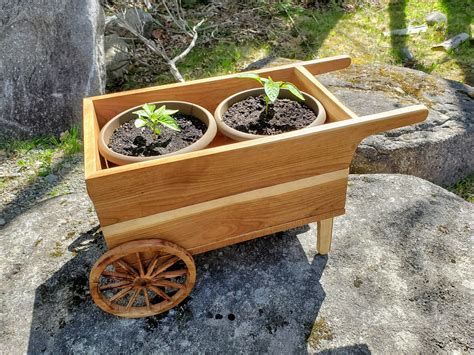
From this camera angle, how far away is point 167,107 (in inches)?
77.9

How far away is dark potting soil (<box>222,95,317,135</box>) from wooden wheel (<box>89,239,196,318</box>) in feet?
2.06

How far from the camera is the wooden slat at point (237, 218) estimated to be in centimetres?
167

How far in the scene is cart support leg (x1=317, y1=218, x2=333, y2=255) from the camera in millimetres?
2051

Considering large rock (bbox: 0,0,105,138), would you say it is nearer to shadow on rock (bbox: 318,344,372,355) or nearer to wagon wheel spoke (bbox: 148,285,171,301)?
wagon wheel spoke (bbox: 148,285,171,301)

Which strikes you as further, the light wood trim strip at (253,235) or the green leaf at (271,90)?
the light wood trim strip at (253,235)

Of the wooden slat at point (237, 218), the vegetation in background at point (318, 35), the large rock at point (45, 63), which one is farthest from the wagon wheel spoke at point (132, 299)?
the vegetation in background at point (318, 35)

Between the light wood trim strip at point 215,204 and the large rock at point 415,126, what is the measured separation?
121 cm

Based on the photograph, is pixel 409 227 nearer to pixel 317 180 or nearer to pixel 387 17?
pixel 317 180

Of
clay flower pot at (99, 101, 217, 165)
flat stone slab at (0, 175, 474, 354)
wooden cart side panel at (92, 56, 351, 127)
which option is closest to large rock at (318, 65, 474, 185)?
flat stone slab at (0, 175, 474, 354)

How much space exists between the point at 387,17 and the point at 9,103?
4903mm

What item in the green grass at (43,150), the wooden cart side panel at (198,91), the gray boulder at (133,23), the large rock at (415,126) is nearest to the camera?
the wooden cart side panel at (198,91)

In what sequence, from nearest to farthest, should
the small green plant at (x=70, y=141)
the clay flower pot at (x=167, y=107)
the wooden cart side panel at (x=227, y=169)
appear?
the wooden cart side panel at (x=227, y=169) < the clay flower pot at (x=167, y=107) < the small green plant at (x=70, y=141)

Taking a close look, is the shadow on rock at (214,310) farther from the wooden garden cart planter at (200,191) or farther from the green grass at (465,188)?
the green grass at (465,188)

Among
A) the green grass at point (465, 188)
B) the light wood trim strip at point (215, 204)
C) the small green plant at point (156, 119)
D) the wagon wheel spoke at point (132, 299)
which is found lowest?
the green grass at point (465, 188)
